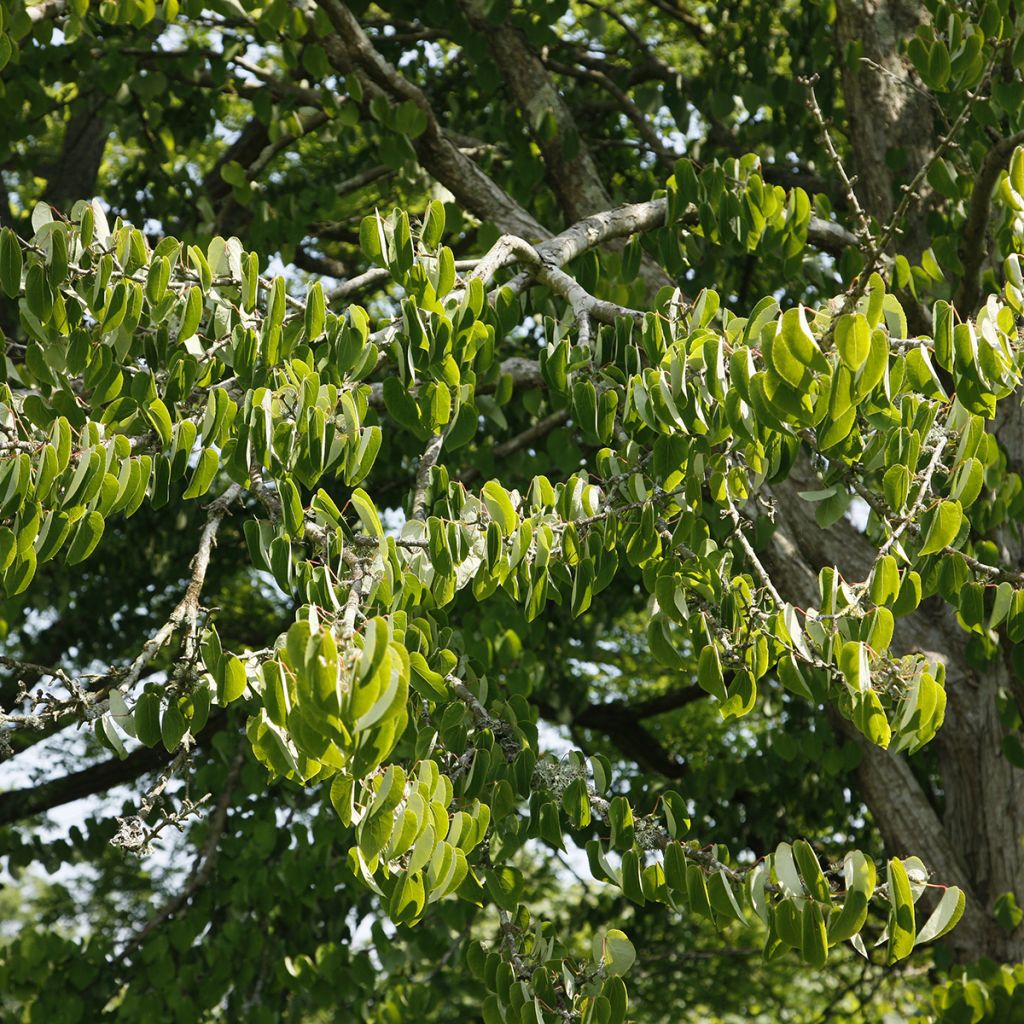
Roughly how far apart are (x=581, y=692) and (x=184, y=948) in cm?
193

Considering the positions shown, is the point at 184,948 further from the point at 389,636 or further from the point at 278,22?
the point at 389,636

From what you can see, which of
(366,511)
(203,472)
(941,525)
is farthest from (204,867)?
(941,525)

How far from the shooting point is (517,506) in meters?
2.32

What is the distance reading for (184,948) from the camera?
14.9 ft

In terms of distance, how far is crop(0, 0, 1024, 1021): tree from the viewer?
2021 millimetres

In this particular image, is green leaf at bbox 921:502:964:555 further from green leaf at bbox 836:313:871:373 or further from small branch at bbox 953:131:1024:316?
small branch at bbox 953:131:1024:316

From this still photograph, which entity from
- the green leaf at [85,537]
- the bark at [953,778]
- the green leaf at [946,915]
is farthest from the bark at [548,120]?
the green leaf at [946,915]

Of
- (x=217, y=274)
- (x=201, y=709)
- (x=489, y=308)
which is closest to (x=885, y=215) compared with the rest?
(x=489, y=308)

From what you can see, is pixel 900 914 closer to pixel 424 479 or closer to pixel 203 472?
pixel 424 479

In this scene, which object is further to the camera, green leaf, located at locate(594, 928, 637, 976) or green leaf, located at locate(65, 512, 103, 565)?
green leaf, located at locate(594, 928, 637, 976)

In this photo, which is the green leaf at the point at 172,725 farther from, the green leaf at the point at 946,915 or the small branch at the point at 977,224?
the small branch at the point at 977,224

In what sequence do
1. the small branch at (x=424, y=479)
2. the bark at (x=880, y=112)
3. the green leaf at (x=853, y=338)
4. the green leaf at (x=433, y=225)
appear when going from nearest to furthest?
the green leaf at (x=853, y=338)
the green leaf at (x=433, y=225)
the small branch at (x=424, y=479)
the bark at (x=880, y=112)

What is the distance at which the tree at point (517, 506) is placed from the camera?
2.02m

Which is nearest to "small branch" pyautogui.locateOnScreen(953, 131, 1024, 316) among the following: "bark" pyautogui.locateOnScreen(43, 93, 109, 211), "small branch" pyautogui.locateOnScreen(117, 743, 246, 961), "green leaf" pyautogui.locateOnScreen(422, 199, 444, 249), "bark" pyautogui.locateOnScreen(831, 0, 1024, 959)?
"bark" pyautogui.locateOnScreen(831, 0, 1024, 959)
